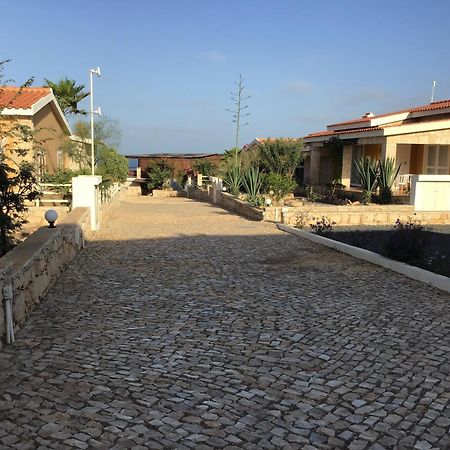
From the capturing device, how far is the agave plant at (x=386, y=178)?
56.4 ft

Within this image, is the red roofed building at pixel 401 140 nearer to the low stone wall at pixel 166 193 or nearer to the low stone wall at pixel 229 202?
the low stone wall at pixel 229 202

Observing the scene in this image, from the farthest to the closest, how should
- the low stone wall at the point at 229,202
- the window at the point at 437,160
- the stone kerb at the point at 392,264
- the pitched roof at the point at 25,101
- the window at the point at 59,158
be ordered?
1. the window at the point at 437,160
2. the window at the point at 59,158
3. the low stone wall at the point at 229,202
4. the pitched roof at the point at 25,101
5. the stone kerb at the point at 392,264

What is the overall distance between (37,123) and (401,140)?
14.3 metres

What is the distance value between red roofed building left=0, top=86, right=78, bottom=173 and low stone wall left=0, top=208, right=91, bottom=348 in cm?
550

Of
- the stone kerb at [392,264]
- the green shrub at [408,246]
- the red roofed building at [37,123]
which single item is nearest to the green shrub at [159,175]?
the red roofed building at [37,123]

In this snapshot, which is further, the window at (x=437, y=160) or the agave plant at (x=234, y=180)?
the agave plant at (x=234, y=180)

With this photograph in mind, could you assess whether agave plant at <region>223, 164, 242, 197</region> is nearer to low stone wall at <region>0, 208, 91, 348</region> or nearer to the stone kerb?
the stone kerb

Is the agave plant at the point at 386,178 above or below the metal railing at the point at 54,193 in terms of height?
above

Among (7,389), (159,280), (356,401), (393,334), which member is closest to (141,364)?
(7,389)

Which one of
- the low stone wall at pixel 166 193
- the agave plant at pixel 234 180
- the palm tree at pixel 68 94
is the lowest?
the low stone wall at pixel 166 193

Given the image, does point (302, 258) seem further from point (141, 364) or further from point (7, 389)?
point (7, 389)

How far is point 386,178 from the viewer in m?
17.4

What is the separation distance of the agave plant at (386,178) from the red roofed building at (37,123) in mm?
11698

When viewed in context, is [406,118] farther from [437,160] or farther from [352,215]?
[352,215]
